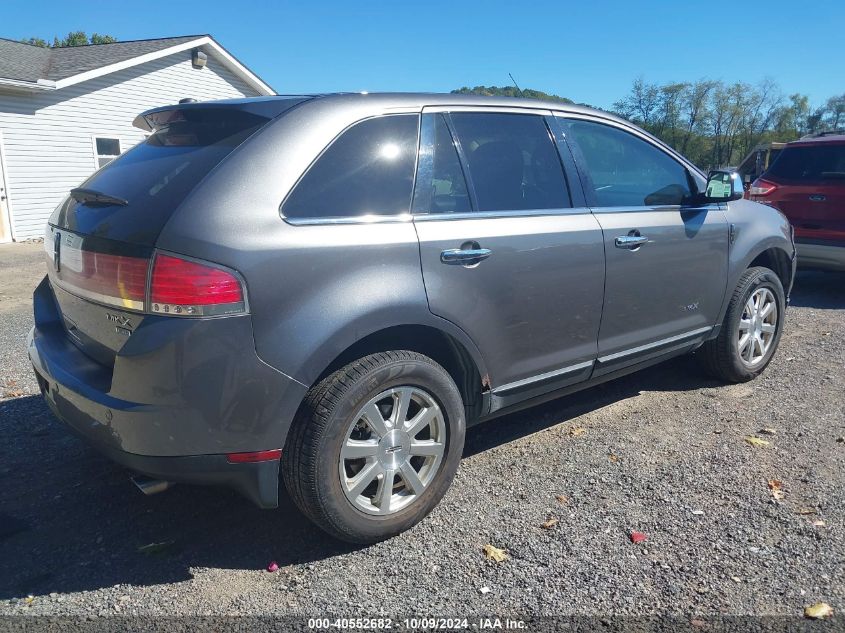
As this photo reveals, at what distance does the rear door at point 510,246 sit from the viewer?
304 cm

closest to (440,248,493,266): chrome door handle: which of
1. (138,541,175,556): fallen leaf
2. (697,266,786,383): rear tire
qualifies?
(138,541,175,556): fallen leaf

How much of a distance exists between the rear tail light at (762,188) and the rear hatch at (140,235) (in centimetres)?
701

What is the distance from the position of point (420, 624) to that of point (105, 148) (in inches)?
656

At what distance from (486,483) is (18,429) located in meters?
2.77

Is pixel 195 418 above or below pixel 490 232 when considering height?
below

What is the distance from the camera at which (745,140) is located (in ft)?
149

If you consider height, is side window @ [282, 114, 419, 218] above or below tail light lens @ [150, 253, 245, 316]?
above

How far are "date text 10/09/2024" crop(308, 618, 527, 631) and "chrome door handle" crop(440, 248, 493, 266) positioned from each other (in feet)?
4.70

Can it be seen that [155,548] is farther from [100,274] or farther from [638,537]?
[638,537]

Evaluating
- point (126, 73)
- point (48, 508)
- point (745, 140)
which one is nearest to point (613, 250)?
point (48, 508)

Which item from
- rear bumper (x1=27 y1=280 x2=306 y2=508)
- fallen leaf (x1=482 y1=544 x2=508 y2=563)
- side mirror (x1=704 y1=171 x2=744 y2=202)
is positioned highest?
side mirror (x1=704 y1=171 x2=744 y2=202)

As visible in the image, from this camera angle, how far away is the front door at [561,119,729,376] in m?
3.79

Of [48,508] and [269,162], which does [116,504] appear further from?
[269,162]

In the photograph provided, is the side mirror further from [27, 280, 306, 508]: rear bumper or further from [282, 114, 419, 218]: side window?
[27, 280, 306, 508]: rear bumper
